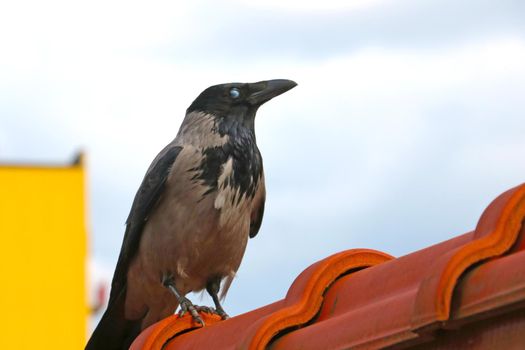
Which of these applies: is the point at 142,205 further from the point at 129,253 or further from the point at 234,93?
the point at 234,93

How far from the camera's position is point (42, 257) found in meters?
14.8

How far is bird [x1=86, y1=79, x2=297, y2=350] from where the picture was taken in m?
6.11

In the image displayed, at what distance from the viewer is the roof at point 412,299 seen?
9.49 feet

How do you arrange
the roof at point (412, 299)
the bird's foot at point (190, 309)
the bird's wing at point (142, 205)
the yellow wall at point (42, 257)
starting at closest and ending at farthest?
the roof at point (412, 299) → the bird's foot at point (190, 309) → the bird's wing at point (142, 205) → the yellow wall at point (42, 257)

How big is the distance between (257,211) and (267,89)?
664mm

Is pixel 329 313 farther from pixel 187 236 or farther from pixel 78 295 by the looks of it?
pixel 78 295

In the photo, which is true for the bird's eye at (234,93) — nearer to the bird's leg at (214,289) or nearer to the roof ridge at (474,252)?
the bird's leg at (214,289)

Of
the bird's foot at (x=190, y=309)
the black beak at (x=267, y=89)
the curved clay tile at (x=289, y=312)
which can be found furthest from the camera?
the black beak at (x=267, y=89)

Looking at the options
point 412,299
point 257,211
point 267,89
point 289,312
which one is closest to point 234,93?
point 267,89

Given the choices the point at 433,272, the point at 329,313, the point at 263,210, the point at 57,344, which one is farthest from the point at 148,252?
→ the point at 57,344

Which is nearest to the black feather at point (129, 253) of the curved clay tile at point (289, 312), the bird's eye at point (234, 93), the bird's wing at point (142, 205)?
the bird's wing at point (142, 205)

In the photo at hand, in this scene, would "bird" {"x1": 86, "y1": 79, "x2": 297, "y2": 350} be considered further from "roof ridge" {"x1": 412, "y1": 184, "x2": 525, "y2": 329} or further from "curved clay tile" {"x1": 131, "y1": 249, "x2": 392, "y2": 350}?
"roof ridge" {"x1": 412, "y1": 184, "x2": 525, "y2": 329}

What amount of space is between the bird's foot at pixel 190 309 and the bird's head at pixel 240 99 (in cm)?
114

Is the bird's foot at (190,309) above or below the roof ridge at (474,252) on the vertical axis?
below
